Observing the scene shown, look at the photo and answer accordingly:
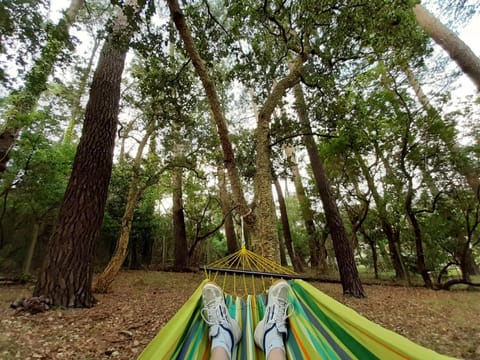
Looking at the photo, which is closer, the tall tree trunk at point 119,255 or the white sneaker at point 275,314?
the white sneaker at point 275,314

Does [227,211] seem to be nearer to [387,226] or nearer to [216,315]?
[387,226]

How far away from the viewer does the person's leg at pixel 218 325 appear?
1043mm

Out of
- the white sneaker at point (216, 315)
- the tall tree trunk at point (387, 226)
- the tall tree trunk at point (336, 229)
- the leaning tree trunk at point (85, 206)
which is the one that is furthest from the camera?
the tall tree trunk at point (387, 226)

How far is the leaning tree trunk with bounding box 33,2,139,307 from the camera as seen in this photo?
6.30 ft

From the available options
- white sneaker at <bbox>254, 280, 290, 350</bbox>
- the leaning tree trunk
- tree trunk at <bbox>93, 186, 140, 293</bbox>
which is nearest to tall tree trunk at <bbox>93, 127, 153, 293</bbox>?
tree trunk at <bbox>93, 186, 140, 293</bbox>

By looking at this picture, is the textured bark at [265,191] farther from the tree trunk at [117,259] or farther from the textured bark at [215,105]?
the tree trunk at [117,259]

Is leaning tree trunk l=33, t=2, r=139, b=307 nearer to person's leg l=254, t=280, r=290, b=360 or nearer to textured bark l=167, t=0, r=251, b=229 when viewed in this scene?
textured bark l=167, t=0, r=251, b=229

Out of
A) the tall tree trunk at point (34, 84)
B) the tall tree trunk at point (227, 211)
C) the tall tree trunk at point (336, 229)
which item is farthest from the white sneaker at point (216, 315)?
the tall tree trunk at point (227, 211)

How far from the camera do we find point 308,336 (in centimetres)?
111

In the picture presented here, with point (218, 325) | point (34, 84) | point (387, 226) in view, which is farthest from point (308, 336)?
point (387, 226)

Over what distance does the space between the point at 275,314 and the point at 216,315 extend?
0.34 m

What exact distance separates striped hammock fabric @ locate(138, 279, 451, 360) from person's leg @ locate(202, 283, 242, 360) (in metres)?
0.04

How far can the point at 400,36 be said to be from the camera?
8.52ft

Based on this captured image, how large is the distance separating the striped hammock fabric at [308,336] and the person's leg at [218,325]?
0.12ft
